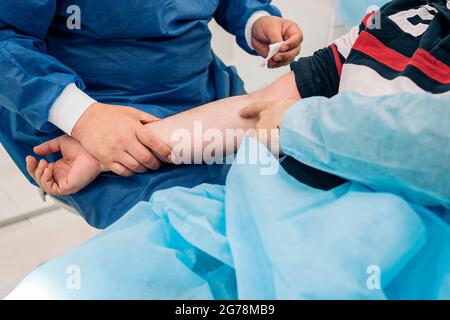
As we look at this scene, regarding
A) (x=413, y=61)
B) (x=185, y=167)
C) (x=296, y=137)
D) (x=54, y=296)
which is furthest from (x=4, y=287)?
(x=413, y=61)

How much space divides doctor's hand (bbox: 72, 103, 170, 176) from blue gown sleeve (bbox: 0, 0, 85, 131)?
6 cm

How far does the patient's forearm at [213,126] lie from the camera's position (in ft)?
2.41

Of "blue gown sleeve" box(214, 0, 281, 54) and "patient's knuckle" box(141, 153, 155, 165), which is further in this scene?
"blue gown sleeve" box(214, 0, 281, 54)

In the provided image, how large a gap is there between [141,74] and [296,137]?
1.25 feet

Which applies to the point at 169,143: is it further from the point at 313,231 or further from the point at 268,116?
the point at 313,231

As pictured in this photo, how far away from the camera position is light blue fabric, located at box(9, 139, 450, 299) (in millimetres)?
419

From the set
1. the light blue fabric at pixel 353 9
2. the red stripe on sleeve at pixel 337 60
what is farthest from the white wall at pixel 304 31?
the red stripe on sleeve at pixel 337 60

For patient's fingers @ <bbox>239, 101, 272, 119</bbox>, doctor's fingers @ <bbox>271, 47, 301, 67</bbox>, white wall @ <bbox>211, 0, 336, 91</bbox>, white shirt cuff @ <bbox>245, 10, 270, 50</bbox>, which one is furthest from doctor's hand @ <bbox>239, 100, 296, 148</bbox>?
white wall @ <bbox>211, 0, 336, 91</bbox>

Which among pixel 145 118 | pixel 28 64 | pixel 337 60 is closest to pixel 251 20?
pixel 337 60

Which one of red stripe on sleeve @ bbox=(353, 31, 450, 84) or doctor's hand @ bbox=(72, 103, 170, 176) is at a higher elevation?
red stripe on sleeve @ bbox=(353, 31, 450, 84)

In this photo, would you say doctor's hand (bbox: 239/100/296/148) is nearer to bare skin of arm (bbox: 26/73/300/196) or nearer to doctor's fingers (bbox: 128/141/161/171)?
bare skin of arm (bbox: 26/73/300/196)

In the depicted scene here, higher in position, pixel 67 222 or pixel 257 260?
pixel 257 260

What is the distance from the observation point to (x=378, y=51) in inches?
27.3

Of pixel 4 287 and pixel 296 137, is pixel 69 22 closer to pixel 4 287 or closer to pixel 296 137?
pixel 296 137
